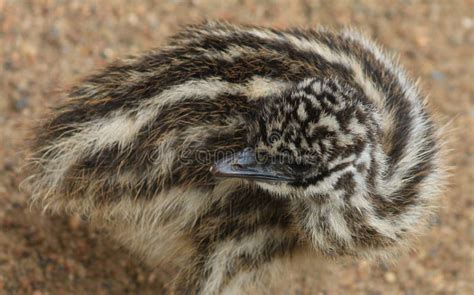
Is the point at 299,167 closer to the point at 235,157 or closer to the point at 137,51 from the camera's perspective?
the point at 235,157

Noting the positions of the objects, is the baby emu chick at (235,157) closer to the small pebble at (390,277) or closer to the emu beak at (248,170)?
the emu beak at (248,170)

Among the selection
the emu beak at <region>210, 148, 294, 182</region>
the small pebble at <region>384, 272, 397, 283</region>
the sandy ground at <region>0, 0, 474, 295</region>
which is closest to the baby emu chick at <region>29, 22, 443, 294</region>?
the emu beak at <region>210, 148, 294, 182</region>

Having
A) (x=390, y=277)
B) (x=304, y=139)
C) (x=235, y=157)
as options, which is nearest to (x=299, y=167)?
(x=304, y=139)

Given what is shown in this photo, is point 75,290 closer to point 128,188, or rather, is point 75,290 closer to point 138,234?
point 138,234

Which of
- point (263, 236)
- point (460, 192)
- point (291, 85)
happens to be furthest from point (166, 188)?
point (460, 192)

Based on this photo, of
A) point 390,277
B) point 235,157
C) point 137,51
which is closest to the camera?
point 235,157

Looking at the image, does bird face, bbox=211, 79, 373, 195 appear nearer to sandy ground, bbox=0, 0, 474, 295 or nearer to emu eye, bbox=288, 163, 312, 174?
emu eye, bbox=288, 163, 312, 174

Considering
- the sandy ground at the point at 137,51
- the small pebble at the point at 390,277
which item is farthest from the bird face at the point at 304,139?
the small pebble at the point at 390,277
